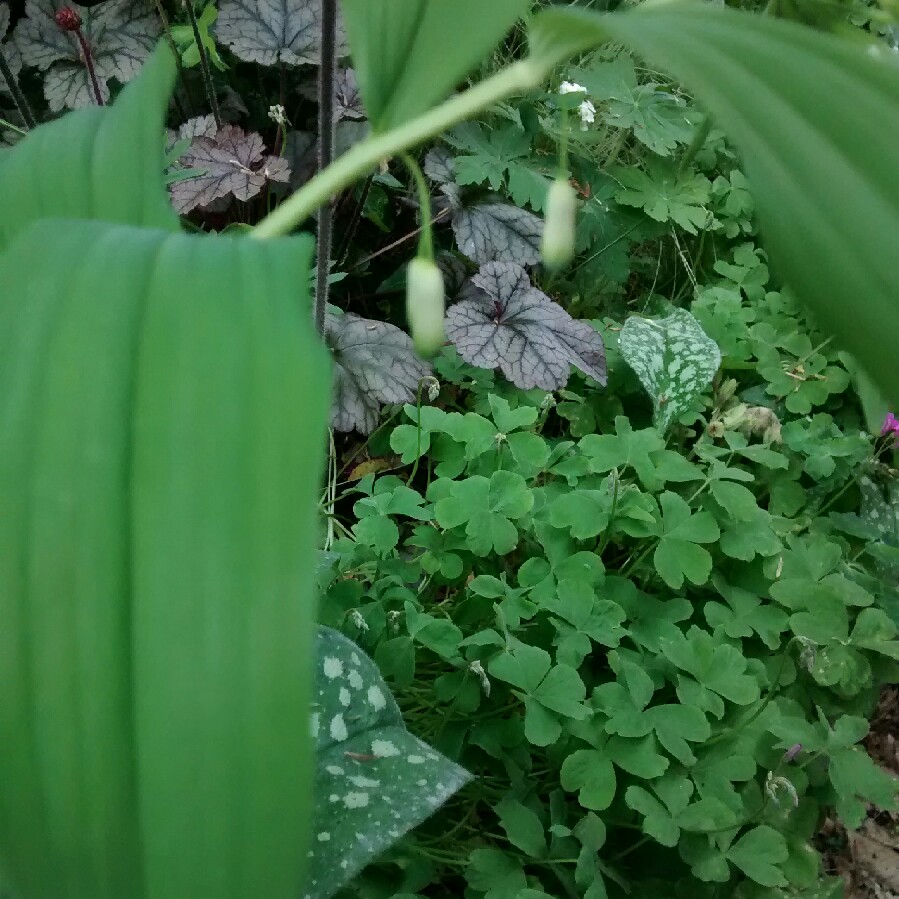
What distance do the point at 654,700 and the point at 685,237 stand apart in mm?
1287

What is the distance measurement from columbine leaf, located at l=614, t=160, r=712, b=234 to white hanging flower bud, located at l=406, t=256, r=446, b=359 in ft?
4.56

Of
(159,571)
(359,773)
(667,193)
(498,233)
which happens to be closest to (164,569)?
(159,571)

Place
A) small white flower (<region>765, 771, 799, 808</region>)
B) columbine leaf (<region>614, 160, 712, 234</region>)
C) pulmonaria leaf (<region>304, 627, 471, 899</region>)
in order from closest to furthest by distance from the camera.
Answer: pulmonaria leaf (<region>304, 627, 471, 899</region>) → small white flower (<region>765, 771, 799, 808</region>) → columbine leaf (<region>614, 160, 712, 234</region>)

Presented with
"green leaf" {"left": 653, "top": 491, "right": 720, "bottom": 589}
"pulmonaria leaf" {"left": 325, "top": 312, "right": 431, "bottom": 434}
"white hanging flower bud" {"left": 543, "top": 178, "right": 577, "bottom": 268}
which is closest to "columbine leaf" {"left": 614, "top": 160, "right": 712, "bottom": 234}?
"pulmonaria leaf" {"left": 325, "top": 312, "right": 431, "bottom": 434}

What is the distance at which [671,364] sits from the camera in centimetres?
125

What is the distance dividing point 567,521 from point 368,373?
46cm

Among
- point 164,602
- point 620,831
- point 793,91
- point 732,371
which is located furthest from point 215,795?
point 732,371

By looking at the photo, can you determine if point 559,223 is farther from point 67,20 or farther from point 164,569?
point 67,20

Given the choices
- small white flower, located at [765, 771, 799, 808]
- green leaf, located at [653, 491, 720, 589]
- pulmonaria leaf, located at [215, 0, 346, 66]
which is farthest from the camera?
pulmonaria leaf, located at [215, 0, 346, 66]

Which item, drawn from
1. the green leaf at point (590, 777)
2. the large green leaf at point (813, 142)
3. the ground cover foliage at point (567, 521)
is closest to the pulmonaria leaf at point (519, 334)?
the ground cover foliage at point (567, 521)

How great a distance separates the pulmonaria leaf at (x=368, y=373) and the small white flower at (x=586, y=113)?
77 cm

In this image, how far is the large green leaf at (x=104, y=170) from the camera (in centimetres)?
39

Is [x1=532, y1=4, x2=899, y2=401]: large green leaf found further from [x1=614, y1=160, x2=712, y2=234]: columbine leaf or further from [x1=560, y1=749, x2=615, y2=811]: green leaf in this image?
[x1=614, y1=160, x2=712, y2=234]: columbine leaf

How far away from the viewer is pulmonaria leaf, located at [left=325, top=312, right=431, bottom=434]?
1.24 metres
